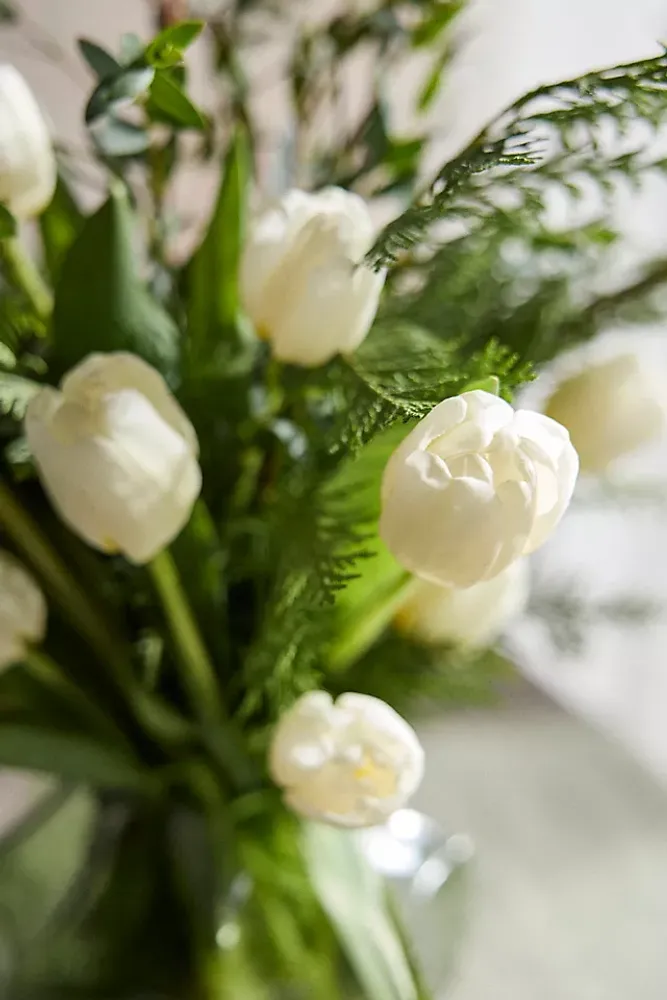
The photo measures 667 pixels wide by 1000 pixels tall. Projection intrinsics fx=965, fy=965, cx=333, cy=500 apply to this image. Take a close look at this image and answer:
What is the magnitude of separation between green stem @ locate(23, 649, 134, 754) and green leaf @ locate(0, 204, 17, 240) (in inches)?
6.7

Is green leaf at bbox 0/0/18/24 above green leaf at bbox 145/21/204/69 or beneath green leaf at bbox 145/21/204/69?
beneath

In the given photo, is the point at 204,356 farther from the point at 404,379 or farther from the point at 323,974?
the point at 323,974

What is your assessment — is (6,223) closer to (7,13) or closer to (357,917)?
(7,13)

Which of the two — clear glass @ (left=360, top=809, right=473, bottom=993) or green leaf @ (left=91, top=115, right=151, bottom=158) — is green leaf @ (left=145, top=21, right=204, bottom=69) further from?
clear glass @ (left=360, top=809, right=473, bottom=993)

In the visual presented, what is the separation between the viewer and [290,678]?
34 cm

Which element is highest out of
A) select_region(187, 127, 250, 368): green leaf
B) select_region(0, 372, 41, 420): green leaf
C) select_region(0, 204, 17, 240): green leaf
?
select_region(0, 204, 17, 240): green leaf

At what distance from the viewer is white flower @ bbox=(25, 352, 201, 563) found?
26 cm

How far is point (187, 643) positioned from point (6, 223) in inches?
6.2

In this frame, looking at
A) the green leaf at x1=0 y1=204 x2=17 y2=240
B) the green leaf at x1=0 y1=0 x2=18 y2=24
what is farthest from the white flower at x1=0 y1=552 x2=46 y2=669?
the green leaf at x1=0 y1=0 x2=18 y2=24

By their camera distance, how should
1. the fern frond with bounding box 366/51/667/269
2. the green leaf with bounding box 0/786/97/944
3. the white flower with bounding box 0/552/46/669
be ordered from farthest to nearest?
the green leaf with bounding box 0/786/97/944, the white flower with bounding box 0/552/46/669, the fern frond with bounding box 366/51/667/269

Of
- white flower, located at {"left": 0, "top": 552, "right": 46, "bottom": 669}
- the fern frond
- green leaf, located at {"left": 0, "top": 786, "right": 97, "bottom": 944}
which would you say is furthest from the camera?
green leaf, located at {"left": 0, "top": 786, "right": 97, "bottom": 944}

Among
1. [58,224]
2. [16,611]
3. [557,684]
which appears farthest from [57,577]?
[557,684]

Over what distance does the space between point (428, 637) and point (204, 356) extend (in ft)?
0.47

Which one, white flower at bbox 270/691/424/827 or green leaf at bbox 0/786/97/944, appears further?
green leaf at bbox 0/786/97/944
